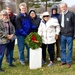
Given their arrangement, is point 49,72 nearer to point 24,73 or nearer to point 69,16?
point 24,73

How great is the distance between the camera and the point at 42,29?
282 inches

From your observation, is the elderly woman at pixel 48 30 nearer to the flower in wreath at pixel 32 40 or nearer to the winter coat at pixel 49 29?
the winter coat at pixel 49 29

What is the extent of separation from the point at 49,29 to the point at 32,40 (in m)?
0.61

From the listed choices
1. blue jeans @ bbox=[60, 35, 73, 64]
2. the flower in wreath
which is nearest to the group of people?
blue jeans @ bbox=[60, 35, 73, 64]

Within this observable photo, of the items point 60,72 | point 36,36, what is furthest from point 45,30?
point 60,72

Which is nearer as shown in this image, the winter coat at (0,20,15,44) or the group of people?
the winter coat at (0,20,15,44)

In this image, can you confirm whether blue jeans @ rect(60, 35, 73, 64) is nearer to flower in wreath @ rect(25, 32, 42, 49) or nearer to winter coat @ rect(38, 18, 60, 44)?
winter coat @ rect(38, 18, 60, 44)

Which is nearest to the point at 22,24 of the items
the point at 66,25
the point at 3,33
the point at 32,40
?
the point at 32,40

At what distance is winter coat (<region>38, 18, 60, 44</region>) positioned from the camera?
23.1 feet

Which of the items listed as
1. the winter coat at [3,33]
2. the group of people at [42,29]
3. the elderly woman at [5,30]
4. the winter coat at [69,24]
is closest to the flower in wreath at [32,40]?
the group of people at [42,29]

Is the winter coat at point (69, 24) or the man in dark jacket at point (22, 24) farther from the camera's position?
the man in dark jacket at point (22, 24)

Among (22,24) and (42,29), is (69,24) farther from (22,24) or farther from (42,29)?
(22,24)

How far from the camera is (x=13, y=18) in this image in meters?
7.36

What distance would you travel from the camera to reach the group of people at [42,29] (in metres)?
6.84
